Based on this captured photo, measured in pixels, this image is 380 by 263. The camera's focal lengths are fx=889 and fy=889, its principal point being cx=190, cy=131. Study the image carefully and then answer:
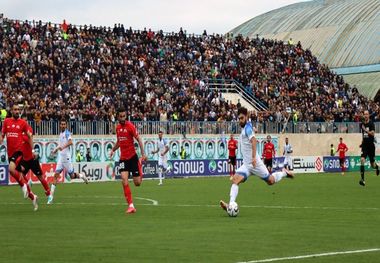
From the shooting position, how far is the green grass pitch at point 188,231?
12.7m

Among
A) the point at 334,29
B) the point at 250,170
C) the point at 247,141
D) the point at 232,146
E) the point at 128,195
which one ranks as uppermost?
the point at 334,29

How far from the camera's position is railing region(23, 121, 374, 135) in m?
48.7

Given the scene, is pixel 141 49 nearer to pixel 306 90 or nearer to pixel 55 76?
Answer: pixel 55 76

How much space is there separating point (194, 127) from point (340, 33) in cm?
3741

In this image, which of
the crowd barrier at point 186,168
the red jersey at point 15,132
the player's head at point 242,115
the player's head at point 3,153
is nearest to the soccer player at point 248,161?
the player's head at point 242,115

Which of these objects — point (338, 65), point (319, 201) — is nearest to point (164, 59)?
point (338, 65)

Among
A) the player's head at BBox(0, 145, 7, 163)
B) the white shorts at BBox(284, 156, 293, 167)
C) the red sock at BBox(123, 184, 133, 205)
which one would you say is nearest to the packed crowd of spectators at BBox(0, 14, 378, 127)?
the player's head at BBox(0, 145, 7, 163)

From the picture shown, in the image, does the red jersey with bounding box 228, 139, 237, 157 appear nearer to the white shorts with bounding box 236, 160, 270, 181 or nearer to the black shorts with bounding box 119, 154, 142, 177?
the black shorts with bounding box 119, 154, 142, 177

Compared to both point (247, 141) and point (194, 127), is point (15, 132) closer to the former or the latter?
point (247, 141)

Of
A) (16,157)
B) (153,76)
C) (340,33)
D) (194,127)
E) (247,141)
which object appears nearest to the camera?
(247,141)

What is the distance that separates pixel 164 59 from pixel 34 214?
4029cm

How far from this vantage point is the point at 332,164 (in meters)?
62.7

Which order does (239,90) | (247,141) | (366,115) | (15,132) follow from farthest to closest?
(239,90), (366,115), (15,132), (247,141)

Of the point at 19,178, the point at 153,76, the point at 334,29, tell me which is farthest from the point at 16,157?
the point at 334,29
